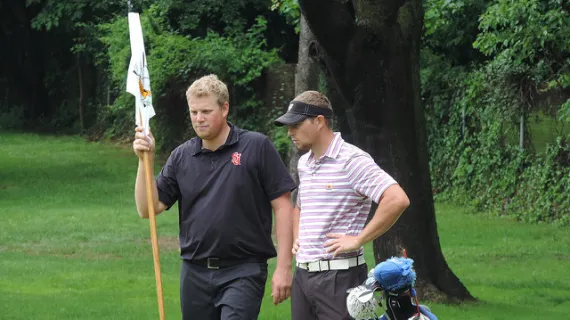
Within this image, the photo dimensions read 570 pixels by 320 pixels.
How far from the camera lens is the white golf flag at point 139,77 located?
6152mm

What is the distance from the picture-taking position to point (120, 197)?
22203 millimetres

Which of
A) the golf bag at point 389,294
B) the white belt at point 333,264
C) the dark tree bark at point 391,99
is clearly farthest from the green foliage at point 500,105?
the golf bag at point 389,294

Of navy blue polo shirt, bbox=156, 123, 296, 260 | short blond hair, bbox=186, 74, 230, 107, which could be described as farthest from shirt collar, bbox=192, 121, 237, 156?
short blond hair, bbox=186, 74, 230, 107

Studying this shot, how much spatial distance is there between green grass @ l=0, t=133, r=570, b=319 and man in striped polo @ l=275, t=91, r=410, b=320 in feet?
13.3

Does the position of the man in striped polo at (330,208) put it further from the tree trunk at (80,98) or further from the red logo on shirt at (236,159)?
the tree trunk at (80,98)

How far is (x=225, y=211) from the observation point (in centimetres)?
602

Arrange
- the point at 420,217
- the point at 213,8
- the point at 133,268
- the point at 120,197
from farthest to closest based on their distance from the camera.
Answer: the point at 213,8, the point at 120,197, the point at 133,268, the point at 420,217

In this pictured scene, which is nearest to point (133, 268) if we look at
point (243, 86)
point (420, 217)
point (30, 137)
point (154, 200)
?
point (420, 217)

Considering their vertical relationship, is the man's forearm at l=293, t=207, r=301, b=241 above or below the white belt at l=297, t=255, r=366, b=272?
above

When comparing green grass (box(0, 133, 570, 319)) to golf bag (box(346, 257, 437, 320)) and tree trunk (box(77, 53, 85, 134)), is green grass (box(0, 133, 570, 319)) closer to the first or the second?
golf bag (box(346, 257, 437, 320))

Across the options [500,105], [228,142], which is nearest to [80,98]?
[500,105]

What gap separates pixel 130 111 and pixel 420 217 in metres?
21.2

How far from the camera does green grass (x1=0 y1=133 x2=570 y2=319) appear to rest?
1059 centimetres

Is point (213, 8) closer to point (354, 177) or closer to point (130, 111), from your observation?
point (130, 111)
